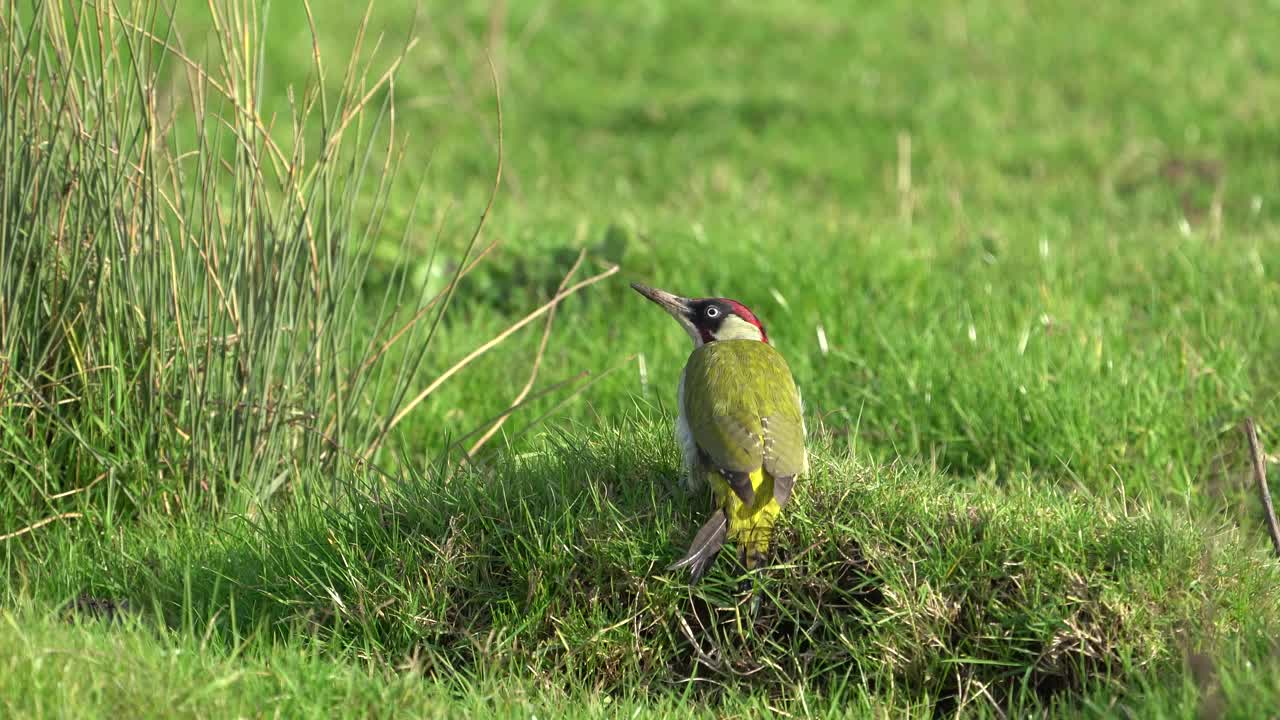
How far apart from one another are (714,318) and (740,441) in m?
0.78

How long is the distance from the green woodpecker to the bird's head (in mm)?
184

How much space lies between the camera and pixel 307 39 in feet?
37.3

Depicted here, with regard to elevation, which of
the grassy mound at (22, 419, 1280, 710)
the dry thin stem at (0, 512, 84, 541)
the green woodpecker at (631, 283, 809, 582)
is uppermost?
the green woodpecker at (631, 283, 809, 582)

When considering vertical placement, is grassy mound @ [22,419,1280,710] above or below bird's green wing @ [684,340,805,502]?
below

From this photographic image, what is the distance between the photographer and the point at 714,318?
173 inches

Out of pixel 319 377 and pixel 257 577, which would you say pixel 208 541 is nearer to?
pixel 257 577

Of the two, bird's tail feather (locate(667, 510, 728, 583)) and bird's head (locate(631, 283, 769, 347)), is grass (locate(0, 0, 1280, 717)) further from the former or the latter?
bird's head (locate(631, 283, 769, 347))

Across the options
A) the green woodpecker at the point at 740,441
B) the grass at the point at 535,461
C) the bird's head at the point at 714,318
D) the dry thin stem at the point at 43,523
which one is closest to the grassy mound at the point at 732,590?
the grass at the point at 535,461

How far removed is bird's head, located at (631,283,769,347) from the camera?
4.38 m

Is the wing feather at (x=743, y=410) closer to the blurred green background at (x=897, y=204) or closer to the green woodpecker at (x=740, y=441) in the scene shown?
the green woodpecker at (x=740, y=441)

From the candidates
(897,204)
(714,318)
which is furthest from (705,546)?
(897,204)

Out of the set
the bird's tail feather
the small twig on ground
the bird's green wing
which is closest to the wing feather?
the bird's green wing

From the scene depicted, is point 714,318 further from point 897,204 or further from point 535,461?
point 897,204

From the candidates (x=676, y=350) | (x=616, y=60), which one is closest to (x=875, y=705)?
(x=676, y=350)
